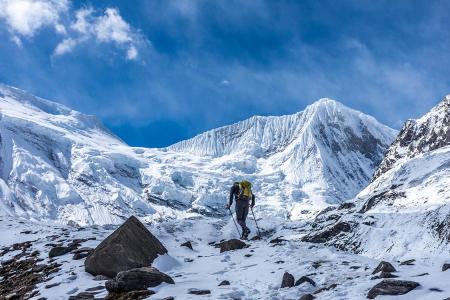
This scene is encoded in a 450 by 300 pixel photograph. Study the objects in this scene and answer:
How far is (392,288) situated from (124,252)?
891 centimetres

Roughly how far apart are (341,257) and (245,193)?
9.42m

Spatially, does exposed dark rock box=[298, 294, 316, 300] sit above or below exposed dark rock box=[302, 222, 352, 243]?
below

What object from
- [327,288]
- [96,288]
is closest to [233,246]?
[96,288]

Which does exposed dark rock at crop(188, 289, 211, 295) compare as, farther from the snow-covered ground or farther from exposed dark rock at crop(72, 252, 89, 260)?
exposed dark rock at crop(72, 252, 89, 260)

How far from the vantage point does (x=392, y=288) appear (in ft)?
38.1

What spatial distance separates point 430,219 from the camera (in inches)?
3174

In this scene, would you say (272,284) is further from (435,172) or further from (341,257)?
(435,172)

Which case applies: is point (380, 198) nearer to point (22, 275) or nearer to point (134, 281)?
point (22, 275)

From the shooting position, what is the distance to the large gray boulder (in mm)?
16781

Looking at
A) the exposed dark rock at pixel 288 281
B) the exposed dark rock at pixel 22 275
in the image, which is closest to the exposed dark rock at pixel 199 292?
the exposed dark rock at pixel 288 281

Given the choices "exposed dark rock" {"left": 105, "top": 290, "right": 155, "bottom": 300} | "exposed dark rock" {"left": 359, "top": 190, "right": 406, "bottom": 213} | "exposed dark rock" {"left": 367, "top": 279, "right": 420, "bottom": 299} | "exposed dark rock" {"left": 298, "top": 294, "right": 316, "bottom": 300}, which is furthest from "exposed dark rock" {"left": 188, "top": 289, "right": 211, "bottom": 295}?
"exposed dark rock" {"left": 359, "top": 190, "right": 406, "bottom": 213}

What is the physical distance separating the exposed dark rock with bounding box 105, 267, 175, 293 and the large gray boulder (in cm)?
247

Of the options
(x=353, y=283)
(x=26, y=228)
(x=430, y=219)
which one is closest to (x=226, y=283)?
(x=353, y=283)

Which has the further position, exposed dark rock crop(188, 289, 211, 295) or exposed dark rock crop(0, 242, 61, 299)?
exposed dark rock crop(0, 242, 61, 299)
